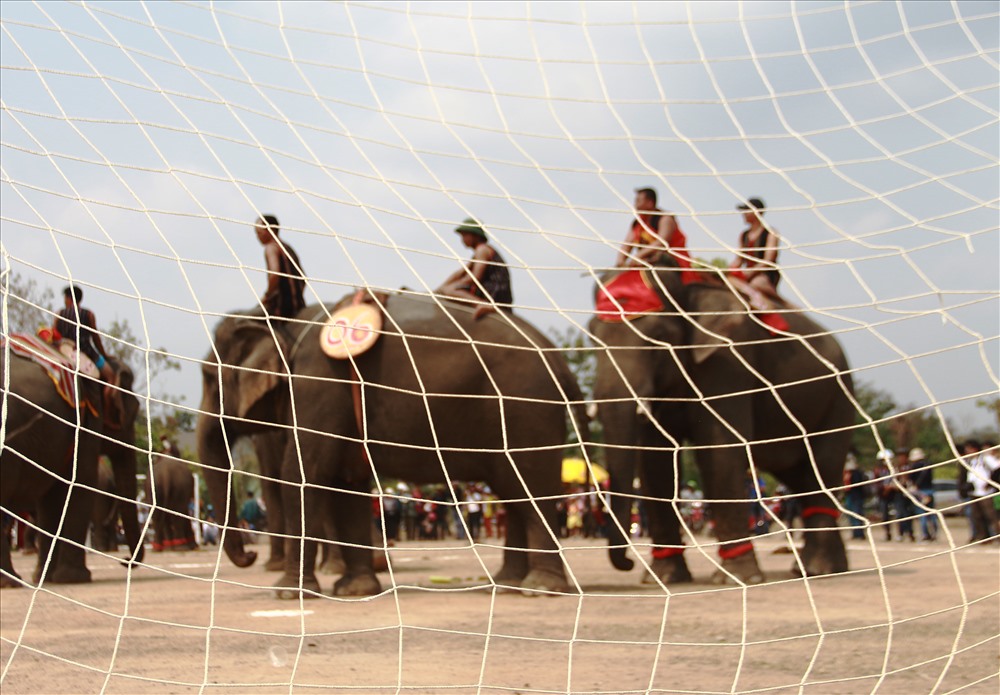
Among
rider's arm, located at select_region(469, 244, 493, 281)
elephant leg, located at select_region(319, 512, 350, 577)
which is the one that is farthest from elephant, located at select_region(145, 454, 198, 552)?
rider's arm, located at select_region(469, 244, 493, 281)

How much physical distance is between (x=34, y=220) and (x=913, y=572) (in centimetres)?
661

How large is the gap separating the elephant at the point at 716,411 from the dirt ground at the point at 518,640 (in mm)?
360

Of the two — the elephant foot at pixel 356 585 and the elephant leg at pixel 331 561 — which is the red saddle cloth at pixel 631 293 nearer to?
the elephant foot at pixel 356 585

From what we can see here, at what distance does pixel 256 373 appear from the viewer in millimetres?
7672

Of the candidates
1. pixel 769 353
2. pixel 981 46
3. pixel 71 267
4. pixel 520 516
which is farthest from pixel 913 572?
pixel 71 267

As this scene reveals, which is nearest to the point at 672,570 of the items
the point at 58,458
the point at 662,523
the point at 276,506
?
the point at 662,523

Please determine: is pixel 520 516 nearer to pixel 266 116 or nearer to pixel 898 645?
pixel 898 645

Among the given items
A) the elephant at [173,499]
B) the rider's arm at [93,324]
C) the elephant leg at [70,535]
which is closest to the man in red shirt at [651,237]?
the rider's arm at [93,324]

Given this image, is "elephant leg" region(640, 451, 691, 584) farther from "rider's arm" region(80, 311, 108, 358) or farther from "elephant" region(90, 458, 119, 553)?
"elephant" region(90, 458, 119, 553)

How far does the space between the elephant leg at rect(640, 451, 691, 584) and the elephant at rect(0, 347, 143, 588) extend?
3.15m

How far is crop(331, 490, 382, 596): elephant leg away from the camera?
24.7 feet

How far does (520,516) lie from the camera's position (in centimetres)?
773

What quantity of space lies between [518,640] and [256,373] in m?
2.97

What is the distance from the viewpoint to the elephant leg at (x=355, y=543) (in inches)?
297
